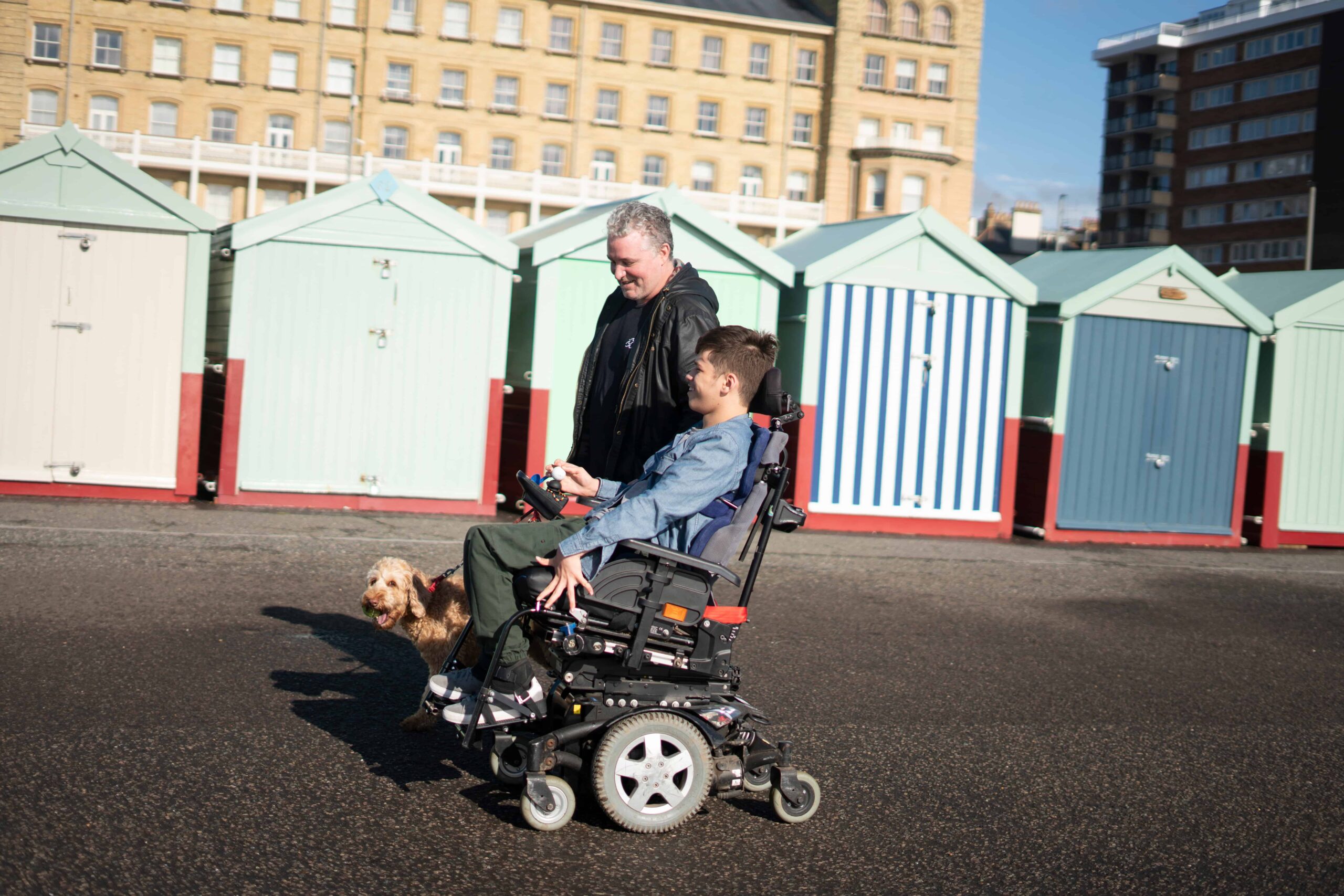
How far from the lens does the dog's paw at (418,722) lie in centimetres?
490

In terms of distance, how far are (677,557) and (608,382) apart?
3.76 feet

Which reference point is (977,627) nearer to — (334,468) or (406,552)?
(406,552)

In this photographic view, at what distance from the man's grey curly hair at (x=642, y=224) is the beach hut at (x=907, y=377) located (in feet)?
23.9

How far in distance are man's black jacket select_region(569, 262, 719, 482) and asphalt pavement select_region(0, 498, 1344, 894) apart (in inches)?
49.1

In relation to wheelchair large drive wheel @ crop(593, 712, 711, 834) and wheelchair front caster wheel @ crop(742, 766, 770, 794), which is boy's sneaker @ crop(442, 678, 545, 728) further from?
wheelchair front caster wheel @ crop(742, 766, 770, 794)

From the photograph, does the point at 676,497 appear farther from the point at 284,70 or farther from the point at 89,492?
the point at 284,70

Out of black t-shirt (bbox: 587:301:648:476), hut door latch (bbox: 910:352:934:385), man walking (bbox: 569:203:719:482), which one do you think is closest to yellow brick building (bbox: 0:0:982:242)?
hut door latch (bbox: 910:352:934:385)

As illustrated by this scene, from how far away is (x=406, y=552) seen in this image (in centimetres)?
910

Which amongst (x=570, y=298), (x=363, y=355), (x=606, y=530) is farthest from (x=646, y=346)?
(x=570, y=298)

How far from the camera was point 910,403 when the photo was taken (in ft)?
40.1

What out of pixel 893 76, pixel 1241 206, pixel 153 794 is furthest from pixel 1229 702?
pixel 1241 206

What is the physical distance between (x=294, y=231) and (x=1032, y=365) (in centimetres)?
710

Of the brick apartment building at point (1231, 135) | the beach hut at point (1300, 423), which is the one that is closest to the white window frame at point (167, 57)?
the beach hut at point (1300, 423)

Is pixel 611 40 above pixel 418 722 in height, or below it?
above
